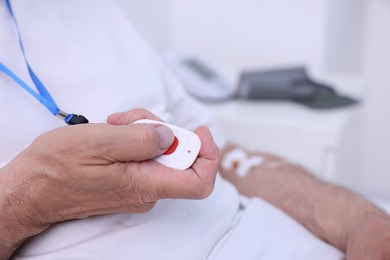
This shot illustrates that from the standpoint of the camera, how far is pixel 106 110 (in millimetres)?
667

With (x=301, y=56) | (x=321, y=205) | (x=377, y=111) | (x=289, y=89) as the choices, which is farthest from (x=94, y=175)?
(x=377, y=111)

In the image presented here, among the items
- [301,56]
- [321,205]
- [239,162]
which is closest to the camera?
[321,205]

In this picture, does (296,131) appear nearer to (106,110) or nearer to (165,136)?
(106,110)

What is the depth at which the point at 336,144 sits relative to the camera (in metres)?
1.11

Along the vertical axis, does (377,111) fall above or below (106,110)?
below

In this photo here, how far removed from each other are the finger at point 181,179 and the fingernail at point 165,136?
23mm

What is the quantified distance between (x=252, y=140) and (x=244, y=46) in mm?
652

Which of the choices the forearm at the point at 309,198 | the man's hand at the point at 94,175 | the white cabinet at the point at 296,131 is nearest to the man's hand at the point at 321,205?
the forearm at the point at 309,198

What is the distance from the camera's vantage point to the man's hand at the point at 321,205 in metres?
0.69

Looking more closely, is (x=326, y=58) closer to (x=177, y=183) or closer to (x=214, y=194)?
(x=214, y=194)

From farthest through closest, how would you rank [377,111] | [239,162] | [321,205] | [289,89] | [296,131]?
[377,111] < [289,89] < [296,131] < [239,162] < [321,205]

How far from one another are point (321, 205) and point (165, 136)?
1.37ft

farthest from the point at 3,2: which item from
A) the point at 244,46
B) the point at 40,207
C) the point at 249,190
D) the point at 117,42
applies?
the point at 244,46

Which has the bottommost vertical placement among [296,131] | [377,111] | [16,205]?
[377,111]
